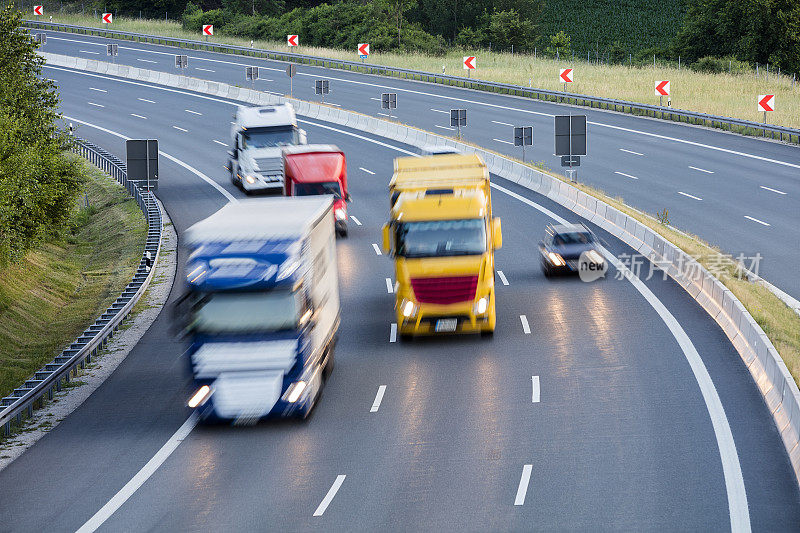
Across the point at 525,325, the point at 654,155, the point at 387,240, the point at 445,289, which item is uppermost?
the point at 387,240

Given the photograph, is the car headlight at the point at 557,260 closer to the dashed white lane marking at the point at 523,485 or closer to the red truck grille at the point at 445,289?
the red truck grille at the point at 445,289

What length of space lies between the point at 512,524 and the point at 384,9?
106092 millimetres

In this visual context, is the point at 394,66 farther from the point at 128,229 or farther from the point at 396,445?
the point at 396,445

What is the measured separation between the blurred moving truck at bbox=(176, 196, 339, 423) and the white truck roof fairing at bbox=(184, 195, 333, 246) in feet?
0.12

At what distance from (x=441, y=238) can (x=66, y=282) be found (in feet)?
64.8

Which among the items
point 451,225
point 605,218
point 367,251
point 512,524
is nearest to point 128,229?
point 367,251

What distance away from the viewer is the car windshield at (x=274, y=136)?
4469 cm

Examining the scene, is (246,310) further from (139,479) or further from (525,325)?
(525,325)

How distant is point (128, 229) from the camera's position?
4491 cm

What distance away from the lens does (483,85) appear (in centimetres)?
7806

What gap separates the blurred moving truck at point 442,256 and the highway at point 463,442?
80 centimetres

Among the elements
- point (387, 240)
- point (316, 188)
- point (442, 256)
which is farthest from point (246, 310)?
point (316, 188)

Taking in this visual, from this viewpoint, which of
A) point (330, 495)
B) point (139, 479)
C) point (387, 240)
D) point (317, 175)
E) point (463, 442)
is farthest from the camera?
point (317, 175)

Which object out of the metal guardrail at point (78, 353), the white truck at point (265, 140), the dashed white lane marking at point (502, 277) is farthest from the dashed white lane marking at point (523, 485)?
the white truck at point (265, 140)
